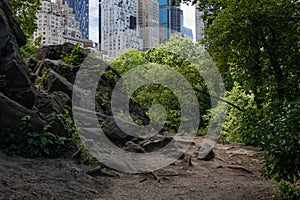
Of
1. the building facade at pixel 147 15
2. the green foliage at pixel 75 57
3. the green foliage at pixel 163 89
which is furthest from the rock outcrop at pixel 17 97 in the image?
the building facade at pixel 147 15

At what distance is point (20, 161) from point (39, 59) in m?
8.62

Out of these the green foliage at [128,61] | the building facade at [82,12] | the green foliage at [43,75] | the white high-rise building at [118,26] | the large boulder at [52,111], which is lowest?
the large boulder at [52,111]

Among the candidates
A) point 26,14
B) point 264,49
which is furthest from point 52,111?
point 26,14

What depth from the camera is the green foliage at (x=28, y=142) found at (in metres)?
6.47

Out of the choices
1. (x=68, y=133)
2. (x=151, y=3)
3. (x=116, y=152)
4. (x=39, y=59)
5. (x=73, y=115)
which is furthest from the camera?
(x=151, y=3)

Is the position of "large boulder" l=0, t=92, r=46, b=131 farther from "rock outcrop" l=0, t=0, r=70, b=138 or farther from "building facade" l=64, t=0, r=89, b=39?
"building facade" l=64, t=0, r=89, b=39

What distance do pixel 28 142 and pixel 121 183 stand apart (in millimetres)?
2078

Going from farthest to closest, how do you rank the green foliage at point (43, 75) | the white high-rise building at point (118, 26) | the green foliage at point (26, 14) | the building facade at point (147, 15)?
the building facade at point (147, 15) < the white high-rise building at point (118, 26) < the green foliage at point (26, 14) < the green foliage at point (43, 75)

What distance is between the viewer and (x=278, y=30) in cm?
553

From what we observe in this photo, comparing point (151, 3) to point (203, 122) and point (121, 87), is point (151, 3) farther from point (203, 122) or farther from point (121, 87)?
point (121, 87)

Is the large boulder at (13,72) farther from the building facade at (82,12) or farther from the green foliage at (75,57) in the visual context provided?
the building facade at (82,12)

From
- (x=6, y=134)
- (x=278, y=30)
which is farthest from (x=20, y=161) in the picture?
(x=278, y=30)

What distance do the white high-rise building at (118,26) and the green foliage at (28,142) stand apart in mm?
38495

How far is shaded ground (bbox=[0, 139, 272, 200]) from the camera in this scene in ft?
15.7
